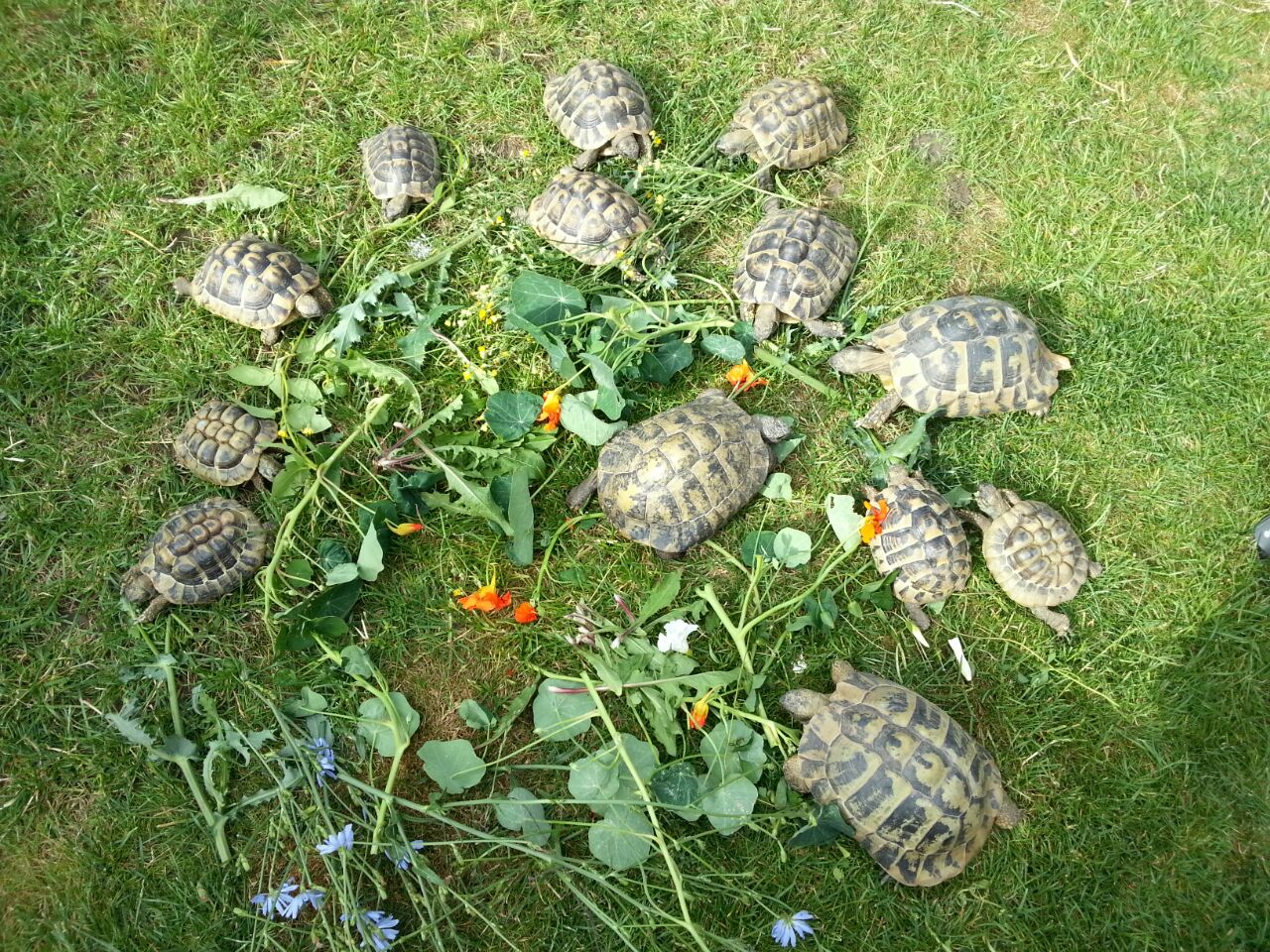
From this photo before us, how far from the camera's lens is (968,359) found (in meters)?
4.29

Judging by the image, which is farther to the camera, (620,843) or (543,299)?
(543,299)

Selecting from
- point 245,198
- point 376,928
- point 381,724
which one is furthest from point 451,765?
point 245,198

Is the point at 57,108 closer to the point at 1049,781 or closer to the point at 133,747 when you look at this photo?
the point at 133,747

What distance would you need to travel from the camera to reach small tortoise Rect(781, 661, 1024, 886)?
11.6 feet

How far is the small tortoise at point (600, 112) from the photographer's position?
190 inches

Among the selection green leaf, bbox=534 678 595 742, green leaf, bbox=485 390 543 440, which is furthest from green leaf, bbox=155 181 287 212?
green leaf, bbox=534 678 595 742

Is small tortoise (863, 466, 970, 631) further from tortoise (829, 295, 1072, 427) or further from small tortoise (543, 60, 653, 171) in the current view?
small tortoise (543, 60, 653, 171)

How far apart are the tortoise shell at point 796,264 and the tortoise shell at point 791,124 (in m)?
0.45

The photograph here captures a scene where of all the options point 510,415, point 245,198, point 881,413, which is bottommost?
point 881,413

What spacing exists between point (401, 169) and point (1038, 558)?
4133mm

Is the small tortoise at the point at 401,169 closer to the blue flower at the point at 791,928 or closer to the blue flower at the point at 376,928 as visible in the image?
the blue flower at the point at 376,928

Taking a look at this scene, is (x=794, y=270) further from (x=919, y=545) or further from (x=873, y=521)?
(x=919, y=545)

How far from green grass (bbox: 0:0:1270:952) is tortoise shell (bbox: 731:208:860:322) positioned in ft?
0.93

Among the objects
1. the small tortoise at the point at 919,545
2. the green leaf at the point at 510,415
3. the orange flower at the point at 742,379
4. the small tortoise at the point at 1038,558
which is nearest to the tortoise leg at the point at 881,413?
the small tortoise at the point at 919,545
